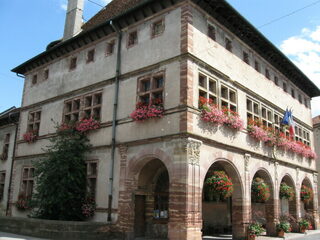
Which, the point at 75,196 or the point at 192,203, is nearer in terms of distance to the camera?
the point at 192,203

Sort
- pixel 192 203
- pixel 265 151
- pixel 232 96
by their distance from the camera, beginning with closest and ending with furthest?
pixel 192 203
pixel 232 96
pixel 265 151

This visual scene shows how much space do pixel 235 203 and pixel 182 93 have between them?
5.42 m

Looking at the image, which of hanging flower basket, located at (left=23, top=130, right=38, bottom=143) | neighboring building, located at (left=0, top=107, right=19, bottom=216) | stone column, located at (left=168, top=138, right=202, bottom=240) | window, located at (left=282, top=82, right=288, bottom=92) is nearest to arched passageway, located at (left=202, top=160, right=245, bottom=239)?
stone column, located at (left=168, top=138, right=202, bottom=240)

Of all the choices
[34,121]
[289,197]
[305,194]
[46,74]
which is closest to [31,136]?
[34,121]

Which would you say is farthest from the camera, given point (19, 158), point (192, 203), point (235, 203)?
point (19, 158)

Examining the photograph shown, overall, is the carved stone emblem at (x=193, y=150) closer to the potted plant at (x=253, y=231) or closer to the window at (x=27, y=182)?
the potted plant at (x=253, y=231)

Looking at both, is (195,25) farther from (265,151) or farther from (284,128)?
(284,128)

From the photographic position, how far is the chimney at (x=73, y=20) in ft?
65.4

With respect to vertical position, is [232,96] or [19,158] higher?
[232,96]

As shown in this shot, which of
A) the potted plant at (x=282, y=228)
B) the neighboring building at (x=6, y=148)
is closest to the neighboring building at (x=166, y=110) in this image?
the potted plant at (x=282, y=228)

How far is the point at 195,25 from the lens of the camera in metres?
13.9

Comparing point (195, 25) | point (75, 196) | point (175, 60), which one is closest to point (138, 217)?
point (75, 196)

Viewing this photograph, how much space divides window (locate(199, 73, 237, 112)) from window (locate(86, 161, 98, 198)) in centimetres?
567

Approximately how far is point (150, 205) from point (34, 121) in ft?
29.4
